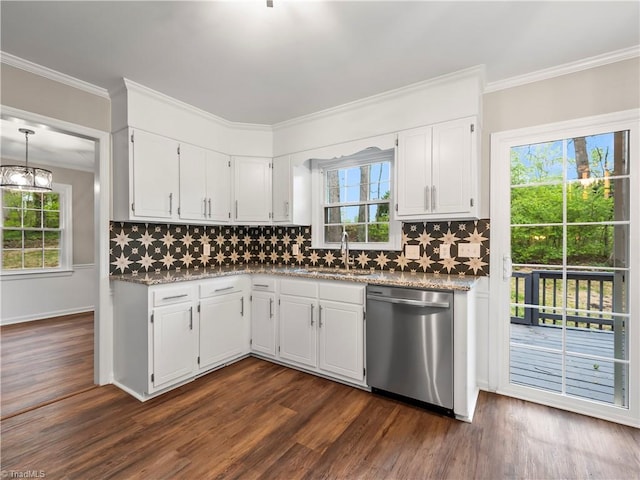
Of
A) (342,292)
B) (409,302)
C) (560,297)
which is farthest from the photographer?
(342,292)

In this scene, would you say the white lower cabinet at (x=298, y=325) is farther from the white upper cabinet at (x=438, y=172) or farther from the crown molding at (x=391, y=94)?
the crown molding at (x=391, y=94)

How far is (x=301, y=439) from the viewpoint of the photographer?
6.30 ft

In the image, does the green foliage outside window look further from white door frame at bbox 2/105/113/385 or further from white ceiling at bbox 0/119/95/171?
white door frame at bbox 2/105/113/385

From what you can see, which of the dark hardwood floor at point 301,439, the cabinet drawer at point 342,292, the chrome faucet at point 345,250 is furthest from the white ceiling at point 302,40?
the dark hardwood floor at point 301,439

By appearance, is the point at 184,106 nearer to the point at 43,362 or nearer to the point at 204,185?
the point at 204,185

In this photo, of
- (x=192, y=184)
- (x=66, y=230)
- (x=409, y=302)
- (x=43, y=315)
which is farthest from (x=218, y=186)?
(x=43, y=315)

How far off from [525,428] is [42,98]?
4.23 metres

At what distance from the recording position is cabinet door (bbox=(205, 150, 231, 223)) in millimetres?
3219

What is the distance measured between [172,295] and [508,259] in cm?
277

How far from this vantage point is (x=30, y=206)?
16.0ft

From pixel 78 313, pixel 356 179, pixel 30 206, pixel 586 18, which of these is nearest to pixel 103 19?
pixel 356 179

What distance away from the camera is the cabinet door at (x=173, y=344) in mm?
2420

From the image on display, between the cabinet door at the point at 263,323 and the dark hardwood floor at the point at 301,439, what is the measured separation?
595 millimetres

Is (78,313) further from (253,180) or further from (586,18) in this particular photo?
(586,18)
